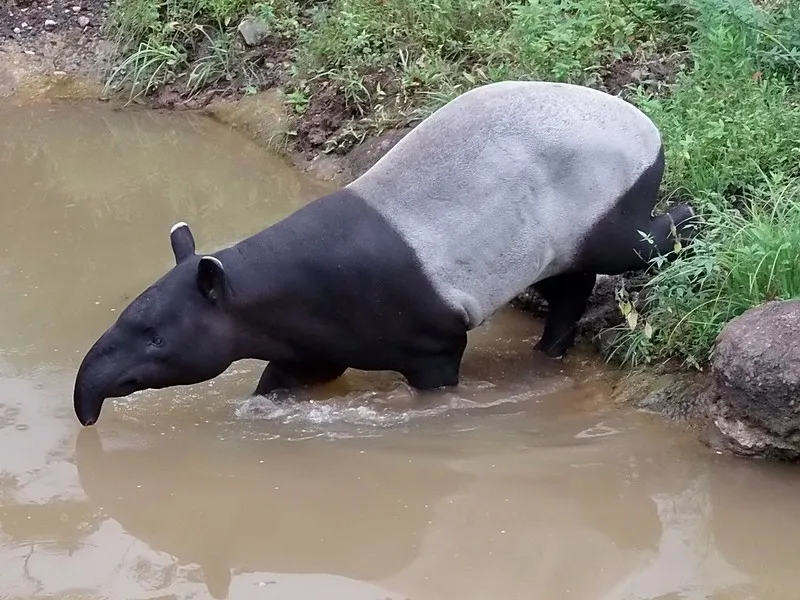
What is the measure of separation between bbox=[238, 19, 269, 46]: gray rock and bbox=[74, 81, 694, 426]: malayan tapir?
4533 mm

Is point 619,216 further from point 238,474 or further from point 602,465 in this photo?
point 238,474

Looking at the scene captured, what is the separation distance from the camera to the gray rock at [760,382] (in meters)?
4.32

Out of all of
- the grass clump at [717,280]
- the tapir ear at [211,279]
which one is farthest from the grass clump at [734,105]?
the tapir ear at [211,279]

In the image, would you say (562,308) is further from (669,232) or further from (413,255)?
(413,255)

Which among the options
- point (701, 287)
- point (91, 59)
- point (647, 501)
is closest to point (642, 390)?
point (701, 287)

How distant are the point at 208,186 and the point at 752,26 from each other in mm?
3918

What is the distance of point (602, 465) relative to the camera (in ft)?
14.8

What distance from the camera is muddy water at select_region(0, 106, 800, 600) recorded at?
382 cm

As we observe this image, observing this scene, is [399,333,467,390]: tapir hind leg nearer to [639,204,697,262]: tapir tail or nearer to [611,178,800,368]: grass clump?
[611,178,800,368]: grass clump

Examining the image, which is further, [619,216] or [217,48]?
[217,48]

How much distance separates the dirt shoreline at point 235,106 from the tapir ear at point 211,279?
6.26 ft

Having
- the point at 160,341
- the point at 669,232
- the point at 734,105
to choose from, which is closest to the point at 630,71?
the point at 734,105

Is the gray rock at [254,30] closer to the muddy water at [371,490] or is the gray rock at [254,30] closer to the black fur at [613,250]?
the muddy water at [371,490]

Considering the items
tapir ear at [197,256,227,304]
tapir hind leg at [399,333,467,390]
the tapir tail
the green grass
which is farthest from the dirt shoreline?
tapir ear at [197,256,227,304]
